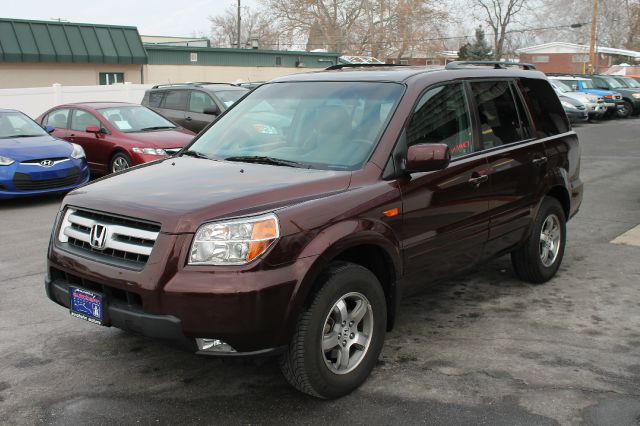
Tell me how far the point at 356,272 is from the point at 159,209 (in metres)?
1.10

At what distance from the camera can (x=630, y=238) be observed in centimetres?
775

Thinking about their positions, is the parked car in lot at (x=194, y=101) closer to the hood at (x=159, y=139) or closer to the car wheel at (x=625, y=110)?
the hood at (x=159, y=139)

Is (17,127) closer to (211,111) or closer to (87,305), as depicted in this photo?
(211,111)

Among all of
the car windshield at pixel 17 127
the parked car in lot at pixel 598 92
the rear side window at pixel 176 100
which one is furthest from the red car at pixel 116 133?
the parked car in lot at pixel 598 92

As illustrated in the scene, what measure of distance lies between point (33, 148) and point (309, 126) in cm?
723

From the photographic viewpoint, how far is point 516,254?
5.82m

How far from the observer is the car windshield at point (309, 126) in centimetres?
430

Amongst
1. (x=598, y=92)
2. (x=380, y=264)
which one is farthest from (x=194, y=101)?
→ (x=598, y=92)

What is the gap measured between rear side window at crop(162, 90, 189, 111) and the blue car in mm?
4592

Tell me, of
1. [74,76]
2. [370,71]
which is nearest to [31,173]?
[370,71]

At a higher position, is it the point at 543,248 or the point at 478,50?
the point at 478,50

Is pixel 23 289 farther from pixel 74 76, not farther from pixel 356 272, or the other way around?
pixel 74 76

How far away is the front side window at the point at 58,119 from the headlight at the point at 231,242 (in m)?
10.3

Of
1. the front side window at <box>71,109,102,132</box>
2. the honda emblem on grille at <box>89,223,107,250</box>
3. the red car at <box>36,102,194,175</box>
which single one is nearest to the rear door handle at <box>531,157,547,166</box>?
the honda emblem on grille at <box>89,223,107,250</box>
